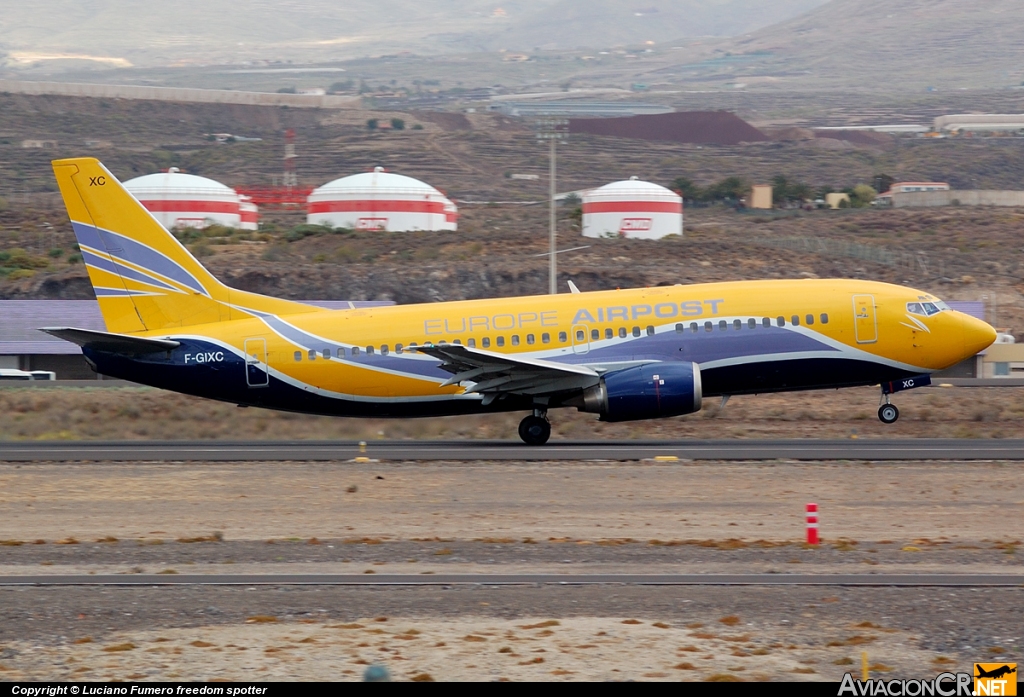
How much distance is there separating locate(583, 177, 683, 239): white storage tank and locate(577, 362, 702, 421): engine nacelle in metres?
67.7

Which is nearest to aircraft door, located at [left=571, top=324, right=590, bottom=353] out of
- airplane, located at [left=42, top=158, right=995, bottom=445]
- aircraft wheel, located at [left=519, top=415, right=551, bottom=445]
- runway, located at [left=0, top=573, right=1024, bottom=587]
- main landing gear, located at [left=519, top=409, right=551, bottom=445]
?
airplane, located at [left=42, top=158, right=995, bottom=445]

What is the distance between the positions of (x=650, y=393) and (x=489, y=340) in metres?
4.40

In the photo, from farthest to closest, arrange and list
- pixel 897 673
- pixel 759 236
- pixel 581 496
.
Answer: pixel 759 236 < pixel 581 496 < pixel 897 673

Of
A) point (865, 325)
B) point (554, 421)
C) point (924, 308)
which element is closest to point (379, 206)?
point (554, 421)

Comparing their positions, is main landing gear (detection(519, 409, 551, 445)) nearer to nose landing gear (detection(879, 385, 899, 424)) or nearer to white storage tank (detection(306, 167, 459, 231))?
nose landing gear (detection(879, 385, 899, 424))

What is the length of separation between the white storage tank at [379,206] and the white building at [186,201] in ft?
21.9

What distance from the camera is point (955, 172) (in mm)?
158500

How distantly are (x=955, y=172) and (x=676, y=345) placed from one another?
139036mm

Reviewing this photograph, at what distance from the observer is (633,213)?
98500 millimetres

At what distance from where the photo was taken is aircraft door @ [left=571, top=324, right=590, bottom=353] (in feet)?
103

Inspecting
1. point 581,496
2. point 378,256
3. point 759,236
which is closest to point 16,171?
point 378,256

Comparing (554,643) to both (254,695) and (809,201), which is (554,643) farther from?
(809,201)

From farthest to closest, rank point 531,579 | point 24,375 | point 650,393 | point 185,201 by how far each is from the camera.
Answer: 1. point 185,201
2. point 24,375
3. point 650,393
4. point 531,579

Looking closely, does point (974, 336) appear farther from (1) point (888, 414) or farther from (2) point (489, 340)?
(2) point (489, 340)
